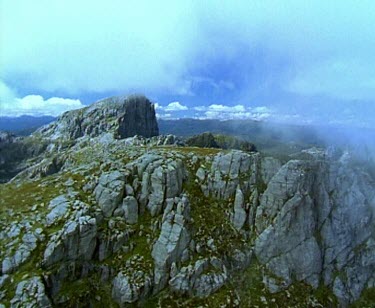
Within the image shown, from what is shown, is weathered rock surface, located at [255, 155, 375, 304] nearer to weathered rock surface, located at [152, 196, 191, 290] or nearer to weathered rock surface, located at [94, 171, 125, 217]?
weathered rock surface, located at [152, 196, 191, 290]

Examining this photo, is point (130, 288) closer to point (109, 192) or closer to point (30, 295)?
point (30, 295)

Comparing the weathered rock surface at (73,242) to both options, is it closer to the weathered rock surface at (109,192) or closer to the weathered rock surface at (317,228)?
the weathered rock surface at (109,192)

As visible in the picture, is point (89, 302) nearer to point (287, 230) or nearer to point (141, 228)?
point (141, 228)

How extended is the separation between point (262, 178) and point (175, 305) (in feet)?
104

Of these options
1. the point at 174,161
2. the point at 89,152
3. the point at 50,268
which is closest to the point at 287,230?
the point at 174,161

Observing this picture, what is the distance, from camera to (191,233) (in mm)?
65688

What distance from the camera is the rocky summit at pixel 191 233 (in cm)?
5562

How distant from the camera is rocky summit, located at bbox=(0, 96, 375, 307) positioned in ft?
182

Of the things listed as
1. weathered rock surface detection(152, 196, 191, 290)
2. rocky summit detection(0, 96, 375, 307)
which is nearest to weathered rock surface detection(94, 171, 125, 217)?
rocky summit detection(0, 96, 375, 307)

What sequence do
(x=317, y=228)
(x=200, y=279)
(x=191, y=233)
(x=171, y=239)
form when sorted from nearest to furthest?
(x=200, y=279) < (x=171, y=239) < (x=191, y=233) < (x=317, y=228)

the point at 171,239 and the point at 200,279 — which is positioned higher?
the point at 171,239

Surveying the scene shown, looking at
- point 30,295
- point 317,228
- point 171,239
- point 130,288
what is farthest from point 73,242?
point 317,228

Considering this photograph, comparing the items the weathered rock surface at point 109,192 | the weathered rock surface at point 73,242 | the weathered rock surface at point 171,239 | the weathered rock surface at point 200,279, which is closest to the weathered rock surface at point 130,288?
the weathered rock surface at point 171,239

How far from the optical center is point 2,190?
6950cm
